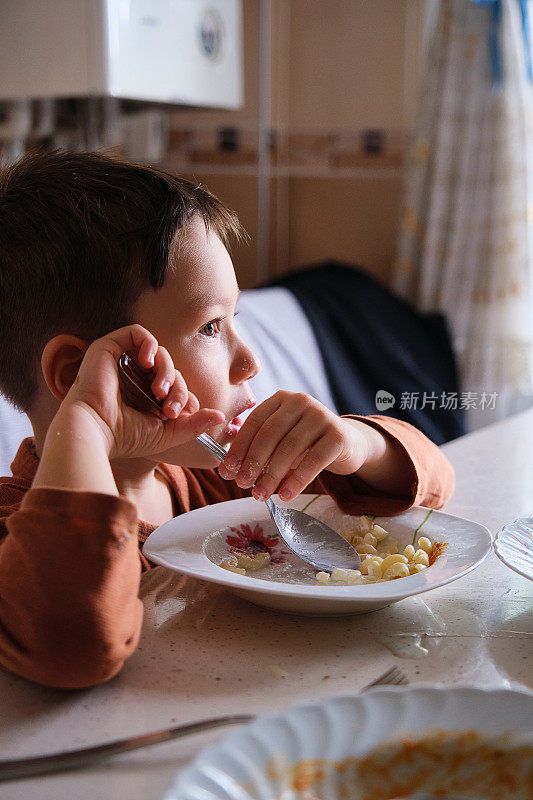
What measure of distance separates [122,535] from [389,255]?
90.4 inches

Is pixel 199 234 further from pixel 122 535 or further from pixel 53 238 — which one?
pixel 122 535

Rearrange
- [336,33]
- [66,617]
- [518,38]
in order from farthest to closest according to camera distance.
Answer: [336,33], [518,38], [66,617]

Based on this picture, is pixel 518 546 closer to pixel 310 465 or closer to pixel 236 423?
pixel 310 465

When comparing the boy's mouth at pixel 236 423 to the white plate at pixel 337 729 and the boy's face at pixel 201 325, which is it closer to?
the boy's face at pixel 201 325

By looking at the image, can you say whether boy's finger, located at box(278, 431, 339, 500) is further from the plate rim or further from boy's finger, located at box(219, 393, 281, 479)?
the plate rim

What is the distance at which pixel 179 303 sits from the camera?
78 centimetres

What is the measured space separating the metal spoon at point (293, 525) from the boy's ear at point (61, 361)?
0.31ft

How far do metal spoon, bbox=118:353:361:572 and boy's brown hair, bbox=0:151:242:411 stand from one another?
11cm

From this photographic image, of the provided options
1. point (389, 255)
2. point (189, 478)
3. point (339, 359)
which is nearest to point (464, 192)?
point (389, 255)

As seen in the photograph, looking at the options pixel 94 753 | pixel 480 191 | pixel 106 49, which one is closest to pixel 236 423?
pixel 94 753

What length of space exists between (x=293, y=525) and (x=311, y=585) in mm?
119
